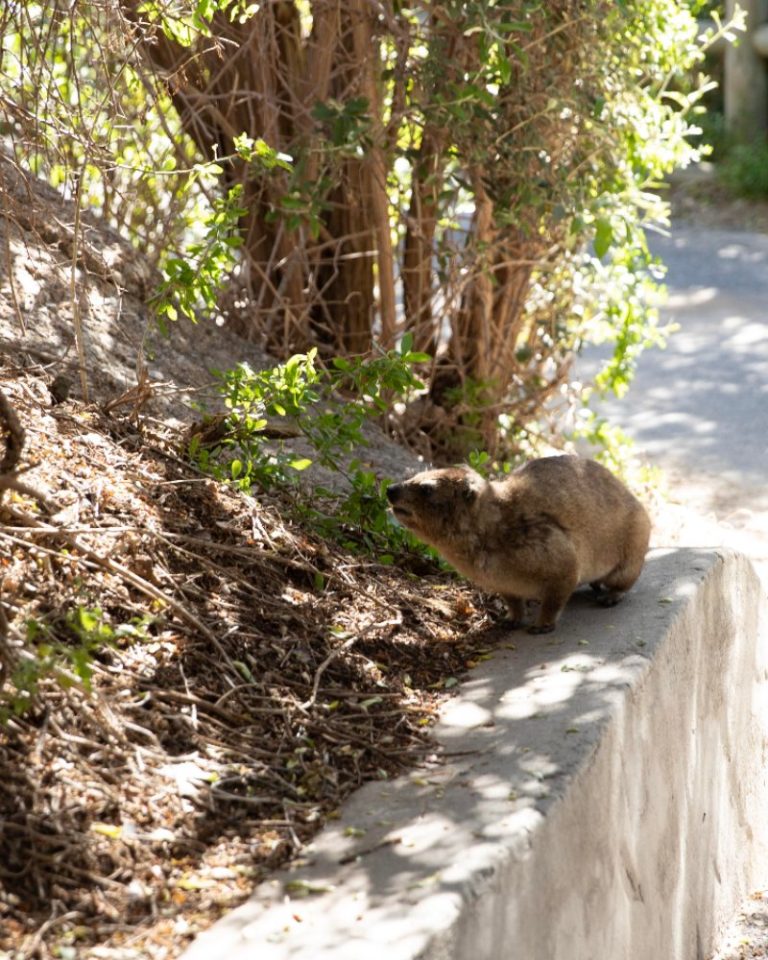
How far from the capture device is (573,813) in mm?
4051

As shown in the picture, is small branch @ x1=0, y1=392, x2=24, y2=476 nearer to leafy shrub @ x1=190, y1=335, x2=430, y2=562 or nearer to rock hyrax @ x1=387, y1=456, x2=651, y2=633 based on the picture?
leafy shrub @ x1=190, y1=335, x2=430, y2=562

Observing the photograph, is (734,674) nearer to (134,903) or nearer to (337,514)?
(337,514)

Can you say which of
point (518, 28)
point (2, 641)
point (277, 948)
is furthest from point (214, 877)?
point (518, 28)

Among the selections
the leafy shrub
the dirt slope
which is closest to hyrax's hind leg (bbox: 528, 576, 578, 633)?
the dirt slope

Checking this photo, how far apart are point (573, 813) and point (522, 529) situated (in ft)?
5.26

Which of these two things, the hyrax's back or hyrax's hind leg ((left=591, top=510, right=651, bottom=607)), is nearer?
the hyrax's back

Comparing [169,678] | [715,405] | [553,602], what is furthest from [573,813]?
[715,405]

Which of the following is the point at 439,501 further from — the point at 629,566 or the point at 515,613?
the point at 629,566

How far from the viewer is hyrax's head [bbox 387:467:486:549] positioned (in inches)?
215

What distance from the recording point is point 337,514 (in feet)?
19.9

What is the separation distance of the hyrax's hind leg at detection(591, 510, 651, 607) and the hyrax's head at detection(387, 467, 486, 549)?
694 mm

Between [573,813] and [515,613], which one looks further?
[515,613]

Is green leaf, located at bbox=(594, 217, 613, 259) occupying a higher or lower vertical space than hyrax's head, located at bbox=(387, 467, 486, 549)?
higher

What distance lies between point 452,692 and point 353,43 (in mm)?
4158
